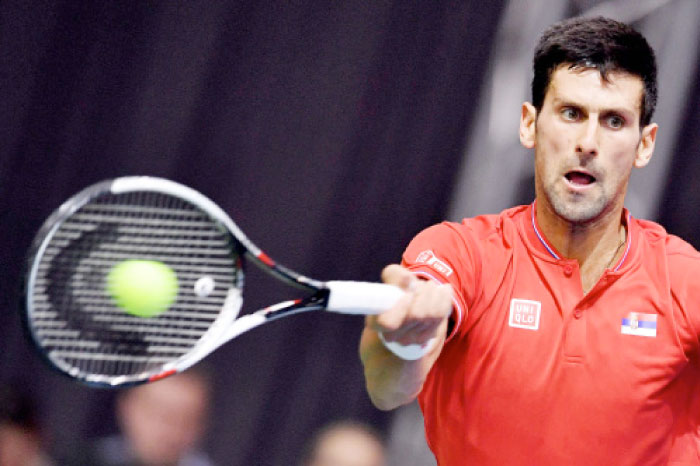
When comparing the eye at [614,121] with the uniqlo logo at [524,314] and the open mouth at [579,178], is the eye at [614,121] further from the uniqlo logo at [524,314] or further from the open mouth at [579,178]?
the uniqlo logo at [524,314]

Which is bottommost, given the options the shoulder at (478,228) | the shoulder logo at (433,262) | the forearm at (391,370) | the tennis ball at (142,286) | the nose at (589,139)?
the forearm at (391,370)

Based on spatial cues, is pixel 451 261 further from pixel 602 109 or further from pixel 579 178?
pixel 602 109

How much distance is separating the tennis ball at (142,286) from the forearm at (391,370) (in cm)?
47

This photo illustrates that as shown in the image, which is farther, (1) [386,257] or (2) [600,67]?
(1) [386,257]

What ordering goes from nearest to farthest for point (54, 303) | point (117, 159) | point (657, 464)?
point (54, 303), point (657, 464), point (117, 159)

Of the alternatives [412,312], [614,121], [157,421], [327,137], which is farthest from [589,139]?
[157,421]

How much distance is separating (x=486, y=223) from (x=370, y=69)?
1596 millimetres

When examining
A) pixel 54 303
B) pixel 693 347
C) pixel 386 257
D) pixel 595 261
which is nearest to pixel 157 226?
pixel 54 303

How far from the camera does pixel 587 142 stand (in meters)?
2.19

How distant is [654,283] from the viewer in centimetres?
224

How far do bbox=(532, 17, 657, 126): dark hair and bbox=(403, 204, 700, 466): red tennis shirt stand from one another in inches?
16.5

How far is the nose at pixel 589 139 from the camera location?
7.20ft

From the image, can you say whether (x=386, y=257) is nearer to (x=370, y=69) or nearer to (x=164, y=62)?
(x=370, y=69)

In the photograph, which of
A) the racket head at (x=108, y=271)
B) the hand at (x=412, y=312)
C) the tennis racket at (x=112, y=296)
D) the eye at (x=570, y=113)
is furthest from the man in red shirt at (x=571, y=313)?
the racket head at (x=108, y=271)
